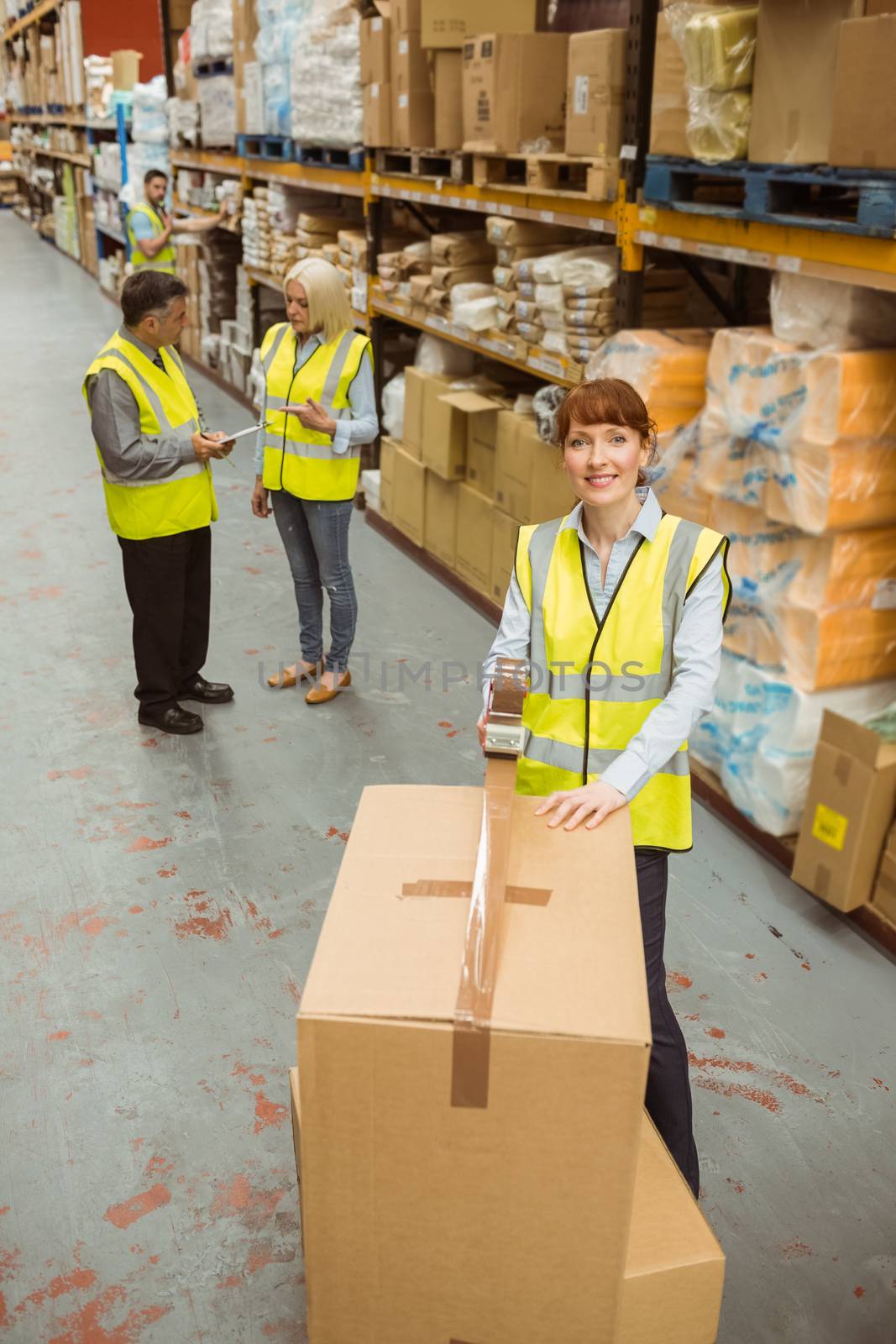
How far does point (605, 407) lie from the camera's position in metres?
1.89

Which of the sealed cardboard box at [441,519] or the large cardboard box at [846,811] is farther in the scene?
the sealed cardboard box at [441,519]

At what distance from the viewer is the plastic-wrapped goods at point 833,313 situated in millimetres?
3232

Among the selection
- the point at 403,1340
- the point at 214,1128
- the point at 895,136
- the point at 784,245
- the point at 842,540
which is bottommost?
the point at 214,1128

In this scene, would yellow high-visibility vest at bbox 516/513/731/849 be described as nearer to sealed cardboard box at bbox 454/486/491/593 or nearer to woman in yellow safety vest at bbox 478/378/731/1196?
woman in yellow safety vest at bbox 478/378/731/1196

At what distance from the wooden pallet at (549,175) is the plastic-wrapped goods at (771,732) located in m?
1.78

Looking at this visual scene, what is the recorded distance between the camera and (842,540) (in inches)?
135

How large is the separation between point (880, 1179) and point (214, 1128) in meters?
1.52

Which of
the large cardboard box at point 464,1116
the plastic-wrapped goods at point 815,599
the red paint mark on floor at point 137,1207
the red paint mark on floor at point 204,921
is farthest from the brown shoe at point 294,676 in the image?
the large cardboard box at point 464,1116

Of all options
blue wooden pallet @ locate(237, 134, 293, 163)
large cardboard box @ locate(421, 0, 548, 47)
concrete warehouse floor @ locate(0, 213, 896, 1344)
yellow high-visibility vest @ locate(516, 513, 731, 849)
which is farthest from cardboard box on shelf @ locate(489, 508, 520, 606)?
blue wooden pallet @ locate(237, 134, 293, 163)

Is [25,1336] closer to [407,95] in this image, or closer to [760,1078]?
[760,1078]

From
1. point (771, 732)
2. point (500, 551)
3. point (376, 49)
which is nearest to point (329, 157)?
point (376, 49)

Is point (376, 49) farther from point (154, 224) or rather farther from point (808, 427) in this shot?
point (154, 224)

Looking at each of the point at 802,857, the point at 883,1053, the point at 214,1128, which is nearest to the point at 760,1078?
the point at 883,1053

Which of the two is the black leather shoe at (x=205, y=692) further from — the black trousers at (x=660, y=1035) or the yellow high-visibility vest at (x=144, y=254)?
the yellow high-visibility vest at (x=144, y=254)
